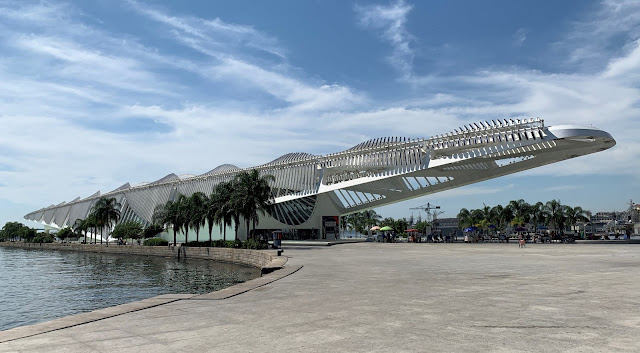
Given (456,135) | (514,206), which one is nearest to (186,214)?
(456,135)

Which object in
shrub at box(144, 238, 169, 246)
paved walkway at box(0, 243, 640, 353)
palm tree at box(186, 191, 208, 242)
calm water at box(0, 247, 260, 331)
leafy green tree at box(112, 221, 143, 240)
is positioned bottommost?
calm water at box(0, 247, 260, 331)

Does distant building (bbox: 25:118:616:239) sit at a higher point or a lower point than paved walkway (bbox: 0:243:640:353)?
higher

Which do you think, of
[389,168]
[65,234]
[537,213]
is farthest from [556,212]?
[65,234]

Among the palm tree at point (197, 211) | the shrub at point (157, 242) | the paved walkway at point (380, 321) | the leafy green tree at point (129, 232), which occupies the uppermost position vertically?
the palm tree at point (197, 211)

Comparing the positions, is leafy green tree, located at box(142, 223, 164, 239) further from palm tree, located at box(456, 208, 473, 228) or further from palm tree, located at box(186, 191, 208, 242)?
palm tree, located at box(456, 208, 473, 228)

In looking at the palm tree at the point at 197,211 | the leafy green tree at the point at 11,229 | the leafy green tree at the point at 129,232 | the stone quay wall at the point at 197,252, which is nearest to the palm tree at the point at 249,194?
the stone quay wall at the point at 197,252

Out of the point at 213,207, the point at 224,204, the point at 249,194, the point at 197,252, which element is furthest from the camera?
the point at 213,207

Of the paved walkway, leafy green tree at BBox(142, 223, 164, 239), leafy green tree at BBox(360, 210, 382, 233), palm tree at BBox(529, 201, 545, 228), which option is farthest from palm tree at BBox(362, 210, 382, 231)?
the paved walkway

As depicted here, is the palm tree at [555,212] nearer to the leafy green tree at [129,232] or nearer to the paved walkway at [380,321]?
the leafy green tree at [129,232]

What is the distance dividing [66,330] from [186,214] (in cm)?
4770

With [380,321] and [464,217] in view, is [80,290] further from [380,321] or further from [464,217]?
[464,217]

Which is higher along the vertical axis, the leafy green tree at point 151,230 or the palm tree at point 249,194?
the palm tree at point 249,194

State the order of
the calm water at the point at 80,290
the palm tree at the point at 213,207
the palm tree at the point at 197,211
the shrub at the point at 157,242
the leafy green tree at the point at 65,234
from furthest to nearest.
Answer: the leafy green tree at the point at 65,234
the shrub at the point at 157,242
the palm tree at the point at 197,211
the palm tree at the point at 213,207
the calm water at the point at 80,290

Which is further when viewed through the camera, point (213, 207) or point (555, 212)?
point (555, 212)
